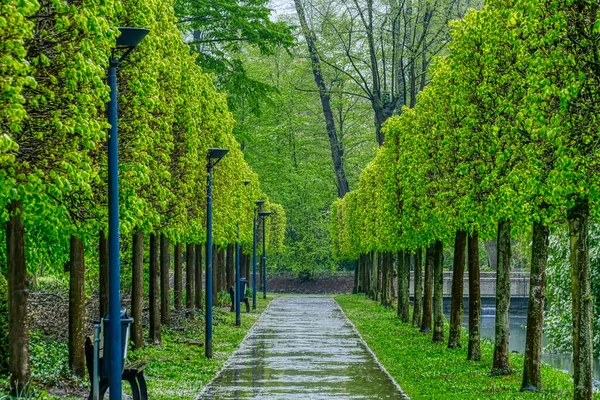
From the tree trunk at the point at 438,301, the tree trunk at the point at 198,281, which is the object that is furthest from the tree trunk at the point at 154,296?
the tree trunk at the point at 198,281

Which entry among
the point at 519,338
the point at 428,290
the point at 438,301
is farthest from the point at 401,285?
the point at 519,338

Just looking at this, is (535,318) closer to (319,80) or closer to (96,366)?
(96,366)

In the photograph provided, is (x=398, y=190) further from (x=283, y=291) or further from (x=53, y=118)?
(x=283, y=291)

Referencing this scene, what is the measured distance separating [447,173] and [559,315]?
8.89m

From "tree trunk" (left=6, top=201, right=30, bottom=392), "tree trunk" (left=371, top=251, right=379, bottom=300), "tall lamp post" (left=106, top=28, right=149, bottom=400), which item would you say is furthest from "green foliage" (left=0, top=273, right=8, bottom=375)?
"tree trunk" (left=371, top=251, right=379, bottom=300)

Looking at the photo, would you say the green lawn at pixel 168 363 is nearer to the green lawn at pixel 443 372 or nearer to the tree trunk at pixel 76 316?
the tree trunk at pixel 76 316

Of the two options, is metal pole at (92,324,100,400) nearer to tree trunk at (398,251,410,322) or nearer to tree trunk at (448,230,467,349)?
tree trunk at (448,230,467,349)

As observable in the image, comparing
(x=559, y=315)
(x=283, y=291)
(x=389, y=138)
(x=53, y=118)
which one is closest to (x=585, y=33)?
(x=53, y=118)

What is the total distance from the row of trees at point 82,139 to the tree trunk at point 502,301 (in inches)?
277

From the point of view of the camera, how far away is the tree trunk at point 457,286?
2453cm

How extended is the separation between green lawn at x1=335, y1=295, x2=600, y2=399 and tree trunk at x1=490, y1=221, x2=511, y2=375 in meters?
0.37

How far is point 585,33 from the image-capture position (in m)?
12.9

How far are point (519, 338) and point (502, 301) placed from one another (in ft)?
94.9

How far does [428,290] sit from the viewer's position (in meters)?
30.8
